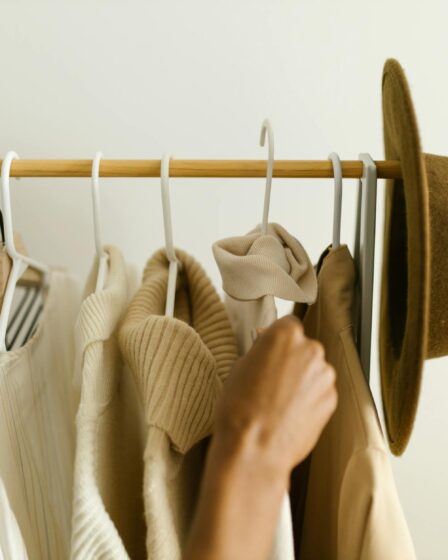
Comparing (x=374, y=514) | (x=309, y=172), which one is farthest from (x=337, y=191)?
(x=374, y=514)

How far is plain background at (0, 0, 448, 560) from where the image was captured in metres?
0.84

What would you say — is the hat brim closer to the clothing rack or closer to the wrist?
the clothing rack

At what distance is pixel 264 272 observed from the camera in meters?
0.54

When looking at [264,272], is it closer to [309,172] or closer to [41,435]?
[309,172]

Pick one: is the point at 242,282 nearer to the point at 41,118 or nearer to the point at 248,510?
the point at 248,510

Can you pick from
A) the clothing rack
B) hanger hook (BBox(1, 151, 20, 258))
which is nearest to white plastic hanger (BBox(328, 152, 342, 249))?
the clothing rack

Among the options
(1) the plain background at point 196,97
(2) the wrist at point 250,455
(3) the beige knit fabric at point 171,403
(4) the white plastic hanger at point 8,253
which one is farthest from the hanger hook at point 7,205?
(2) the wrist at point 250,455

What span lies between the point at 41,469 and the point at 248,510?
393mm

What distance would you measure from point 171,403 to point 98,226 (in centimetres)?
20

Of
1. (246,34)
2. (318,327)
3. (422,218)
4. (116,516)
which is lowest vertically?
(116,516)

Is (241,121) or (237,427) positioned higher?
(241,121)

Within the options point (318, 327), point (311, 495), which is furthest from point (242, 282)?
point (311, 495)

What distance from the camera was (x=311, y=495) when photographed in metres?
0.58

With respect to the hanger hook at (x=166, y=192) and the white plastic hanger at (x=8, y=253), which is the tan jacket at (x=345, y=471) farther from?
the white plastic hanger at (x=8, y=253)
